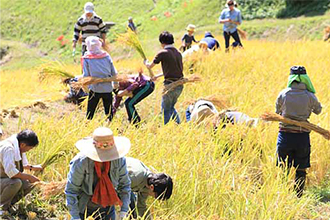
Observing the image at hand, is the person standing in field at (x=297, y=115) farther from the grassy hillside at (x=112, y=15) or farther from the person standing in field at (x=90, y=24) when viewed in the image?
the grassy hillside at (x=112, y=15)

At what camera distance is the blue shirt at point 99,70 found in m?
5.71

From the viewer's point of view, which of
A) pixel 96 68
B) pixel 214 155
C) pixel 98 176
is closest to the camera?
pixel 98 176

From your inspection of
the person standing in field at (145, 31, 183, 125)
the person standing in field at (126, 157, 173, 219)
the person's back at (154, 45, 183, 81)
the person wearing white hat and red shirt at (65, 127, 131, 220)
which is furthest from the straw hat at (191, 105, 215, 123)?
the person wearing white hat and red shirt at (65, 127, 131, 220)

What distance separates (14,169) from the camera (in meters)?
3.87

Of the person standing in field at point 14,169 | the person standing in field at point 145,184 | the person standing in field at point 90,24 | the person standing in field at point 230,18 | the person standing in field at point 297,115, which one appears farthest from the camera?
the person standing in field at point 230,18

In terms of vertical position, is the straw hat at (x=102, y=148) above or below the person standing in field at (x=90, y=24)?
below

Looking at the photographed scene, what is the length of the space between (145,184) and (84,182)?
55 centimetres

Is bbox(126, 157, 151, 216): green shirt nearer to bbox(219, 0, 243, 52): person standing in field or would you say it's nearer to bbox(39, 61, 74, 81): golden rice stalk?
bbox(39, 61, 74, 81): golden rice stalk

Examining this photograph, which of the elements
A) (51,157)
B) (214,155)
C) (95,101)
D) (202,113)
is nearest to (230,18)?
(202,113)

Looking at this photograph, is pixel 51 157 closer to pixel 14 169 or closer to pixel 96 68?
pixel 14 169

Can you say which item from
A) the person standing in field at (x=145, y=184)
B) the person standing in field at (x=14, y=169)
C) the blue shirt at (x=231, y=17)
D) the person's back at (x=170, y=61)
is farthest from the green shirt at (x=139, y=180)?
the blue shirt at (x=231, y=17)

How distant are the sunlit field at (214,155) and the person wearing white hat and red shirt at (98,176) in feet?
0.92

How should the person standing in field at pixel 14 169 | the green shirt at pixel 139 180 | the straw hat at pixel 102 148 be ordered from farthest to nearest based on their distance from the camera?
1. the person standing in field at pixel 14 169
2. the green shirt at pixel 139 180
3. the straw hat at pixel 102 148

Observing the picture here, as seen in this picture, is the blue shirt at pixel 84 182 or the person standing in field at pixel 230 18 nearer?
the blue shirt at pixel 84 182
